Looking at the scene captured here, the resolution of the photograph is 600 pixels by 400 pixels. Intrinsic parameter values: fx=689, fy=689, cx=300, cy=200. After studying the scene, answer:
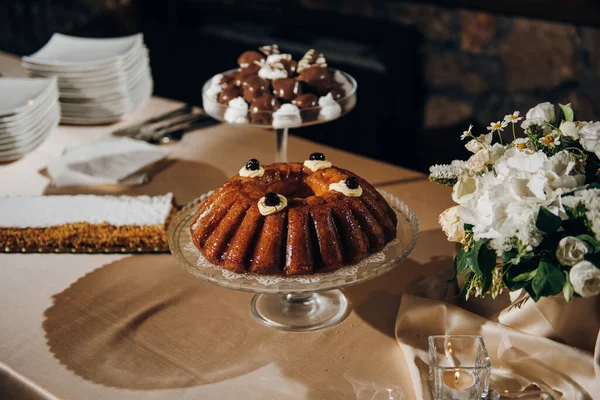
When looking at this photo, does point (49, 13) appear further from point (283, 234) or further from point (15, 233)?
point (283, 234)

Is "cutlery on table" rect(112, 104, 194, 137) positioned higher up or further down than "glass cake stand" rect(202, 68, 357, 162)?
further down

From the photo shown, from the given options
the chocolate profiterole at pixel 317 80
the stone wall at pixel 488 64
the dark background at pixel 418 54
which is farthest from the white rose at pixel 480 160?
the stone wall at pixel 488 64

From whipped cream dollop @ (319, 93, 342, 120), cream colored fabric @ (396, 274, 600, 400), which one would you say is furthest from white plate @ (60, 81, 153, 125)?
cream colored fabric @ (396, 274, 600, 400)

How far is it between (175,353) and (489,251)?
0.64 metres

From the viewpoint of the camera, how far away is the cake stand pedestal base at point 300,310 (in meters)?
1.44

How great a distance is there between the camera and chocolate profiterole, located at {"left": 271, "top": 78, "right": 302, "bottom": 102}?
6.06 feet

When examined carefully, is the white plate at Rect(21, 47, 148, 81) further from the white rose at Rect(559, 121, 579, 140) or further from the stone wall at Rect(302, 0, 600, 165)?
the stone wall at Rect(302, 0, 600, 165)

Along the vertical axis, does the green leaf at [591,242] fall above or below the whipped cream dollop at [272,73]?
below

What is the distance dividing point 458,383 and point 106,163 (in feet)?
4.38

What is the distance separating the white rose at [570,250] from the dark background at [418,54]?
247 cm

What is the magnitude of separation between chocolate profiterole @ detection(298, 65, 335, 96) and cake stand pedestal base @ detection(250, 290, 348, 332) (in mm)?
615

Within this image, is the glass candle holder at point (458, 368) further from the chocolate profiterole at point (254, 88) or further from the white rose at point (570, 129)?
the chocolate profiterole at point (254, 88)

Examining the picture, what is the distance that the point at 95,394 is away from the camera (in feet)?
4.13

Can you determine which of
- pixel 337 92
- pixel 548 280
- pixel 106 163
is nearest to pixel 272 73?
pixel 337 92
